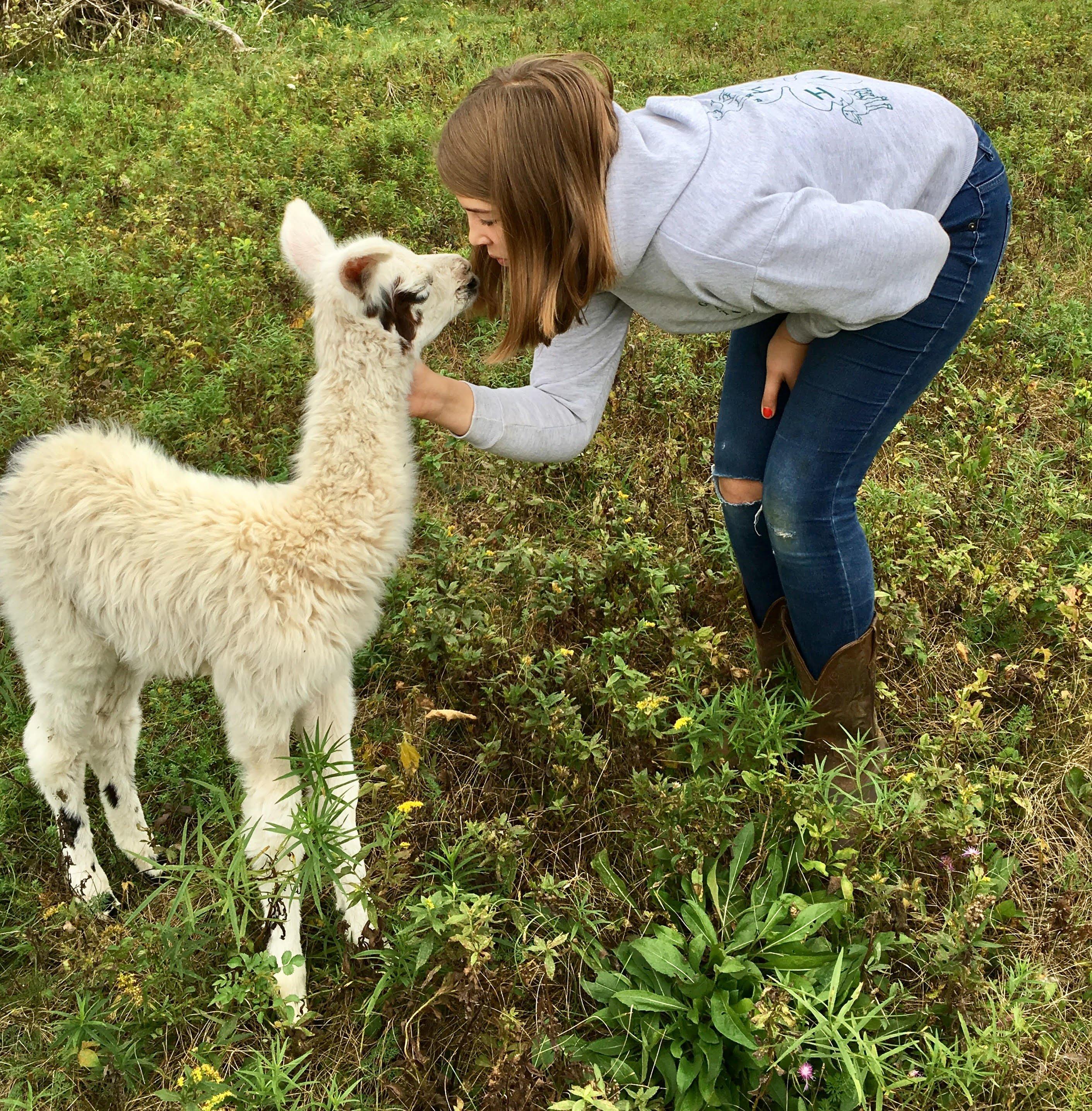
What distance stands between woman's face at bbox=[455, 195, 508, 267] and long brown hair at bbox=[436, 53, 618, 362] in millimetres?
24

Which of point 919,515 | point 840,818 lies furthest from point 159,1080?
point 919,515

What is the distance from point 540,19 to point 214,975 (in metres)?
11.0

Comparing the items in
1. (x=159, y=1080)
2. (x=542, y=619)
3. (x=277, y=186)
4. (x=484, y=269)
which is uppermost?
(x=484, y=269)

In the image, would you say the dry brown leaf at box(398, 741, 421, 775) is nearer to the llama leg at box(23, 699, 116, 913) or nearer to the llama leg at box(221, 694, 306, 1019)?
the llama leg at box(221, 694, 306, 1019)

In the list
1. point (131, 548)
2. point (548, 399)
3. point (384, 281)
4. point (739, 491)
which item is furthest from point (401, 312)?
point (739, 491)

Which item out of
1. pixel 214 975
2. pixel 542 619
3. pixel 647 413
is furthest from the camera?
pixel 647 413

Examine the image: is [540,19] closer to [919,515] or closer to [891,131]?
Answer: [919,515]

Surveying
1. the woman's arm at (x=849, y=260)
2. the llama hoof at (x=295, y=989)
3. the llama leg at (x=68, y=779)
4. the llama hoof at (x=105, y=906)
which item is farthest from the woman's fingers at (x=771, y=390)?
the llama hoof at (x=105, y=906)

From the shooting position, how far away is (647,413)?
5.27 m

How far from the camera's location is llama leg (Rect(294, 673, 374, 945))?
293 centimetres

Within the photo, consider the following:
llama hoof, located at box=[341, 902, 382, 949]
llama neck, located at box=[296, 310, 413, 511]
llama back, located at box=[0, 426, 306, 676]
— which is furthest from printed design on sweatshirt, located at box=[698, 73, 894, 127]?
llama hoof, located at box=[341, 902, 382, 949]

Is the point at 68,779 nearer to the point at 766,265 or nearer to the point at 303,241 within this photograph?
the point at 303,241

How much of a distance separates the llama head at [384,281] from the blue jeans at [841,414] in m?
1.02

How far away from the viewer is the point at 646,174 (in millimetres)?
2447
